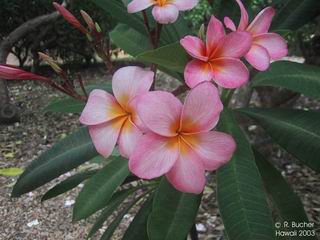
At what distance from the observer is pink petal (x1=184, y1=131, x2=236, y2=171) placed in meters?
0.56

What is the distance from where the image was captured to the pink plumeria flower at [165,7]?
0.67 metres

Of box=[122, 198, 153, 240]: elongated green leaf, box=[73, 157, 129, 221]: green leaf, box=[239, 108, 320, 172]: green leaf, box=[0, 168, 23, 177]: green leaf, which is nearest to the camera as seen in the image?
box=[239, 108, 320, 172]: green leaf

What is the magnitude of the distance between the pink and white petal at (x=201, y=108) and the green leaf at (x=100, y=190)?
0.48 metres

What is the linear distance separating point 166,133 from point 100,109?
0.38ft

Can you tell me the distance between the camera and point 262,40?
0.72 metres

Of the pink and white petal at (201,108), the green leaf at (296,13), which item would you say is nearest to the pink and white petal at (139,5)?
the pink and white petal at (201,108)

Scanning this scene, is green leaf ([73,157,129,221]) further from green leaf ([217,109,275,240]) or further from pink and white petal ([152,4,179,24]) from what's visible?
pink and white petal ([152,4,179,24])

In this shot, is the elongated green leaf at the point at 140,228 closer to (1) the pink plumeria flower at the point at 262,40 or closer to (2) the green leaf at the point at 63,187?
(2) the green leaf at the point at 63,187

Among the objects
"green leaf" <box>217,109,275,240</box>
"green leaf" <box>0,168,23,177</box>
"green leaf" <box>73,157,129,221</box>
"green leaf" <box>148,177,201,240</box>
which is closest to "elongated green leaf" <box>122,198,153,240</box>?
"green leaf" <box>73,157,129,221</box>

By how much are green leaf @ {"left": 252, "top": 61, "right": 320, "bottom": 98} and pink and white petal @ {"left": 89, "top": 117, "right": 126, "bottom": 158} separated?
471 millimetres

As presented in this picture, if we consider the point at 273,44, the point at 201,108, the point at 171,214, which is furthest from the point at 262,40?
the point at 171,214

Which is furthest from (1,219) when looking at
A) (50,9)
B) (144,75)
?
(50,9)

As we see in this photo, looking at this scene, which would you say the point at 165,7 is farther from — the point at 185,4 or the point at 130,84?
the point at 130,84

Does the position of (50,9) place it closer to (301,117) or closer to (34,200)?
(34,200)
